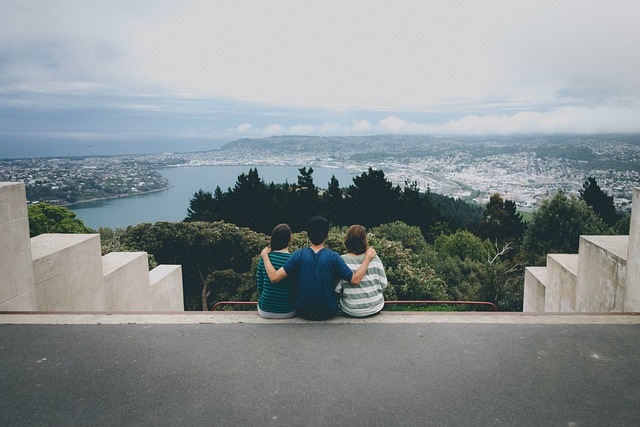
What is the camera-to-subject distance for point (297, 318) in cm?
476

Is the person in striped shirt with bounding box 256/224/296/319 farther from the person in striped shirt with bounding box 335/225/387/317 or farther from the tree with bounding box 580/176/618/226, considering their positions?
the tree with bounding box 580/176/618/226

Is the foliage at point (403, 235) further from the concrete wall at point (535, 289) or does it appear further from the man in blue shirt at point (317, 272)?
the man in blue shirt at point (317, 272)

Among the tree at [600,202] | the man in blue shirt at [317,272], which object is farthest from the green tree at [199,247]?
the tree at [600,202]

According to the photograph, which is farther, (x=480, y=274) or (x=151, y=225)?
(x=151, y=225)

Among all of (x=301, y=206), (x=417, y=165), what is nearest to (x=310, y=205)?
(x=301, y=206)

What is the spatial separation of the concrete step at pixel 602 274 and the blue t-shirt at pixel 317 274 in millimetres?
3338

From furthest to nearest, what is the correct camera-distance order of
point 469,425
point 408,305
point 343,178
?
1. point 343,178
2. point 408,305
3. point 469,425

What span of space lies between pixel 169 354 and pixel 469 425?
2.30 meters

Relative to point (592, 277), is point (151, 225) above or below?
below

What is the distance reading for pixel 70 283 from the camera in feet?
20.5

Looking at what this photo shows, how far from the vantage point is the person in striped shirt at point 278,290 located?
4.68 meters

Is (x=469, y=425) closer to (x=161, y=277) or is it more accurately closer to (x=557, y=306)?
(x=557, y=306)

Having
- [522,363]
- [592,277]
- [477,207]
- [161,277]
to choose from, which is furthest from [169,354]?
[477,207]

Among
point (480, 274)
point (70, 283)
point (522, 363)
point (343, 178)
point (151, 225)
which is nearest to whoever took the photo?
point (522, 363)
